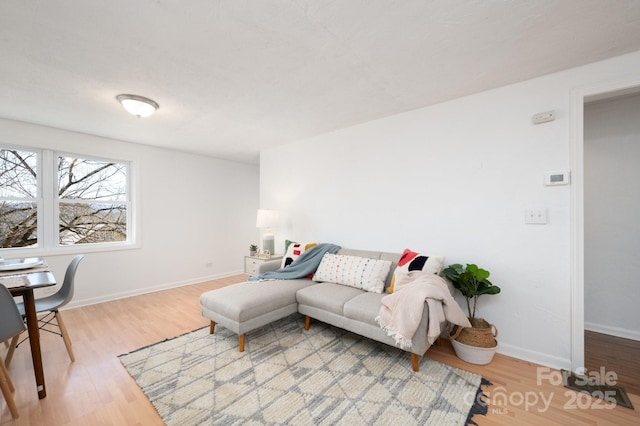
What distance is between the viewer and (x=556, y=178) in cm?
204

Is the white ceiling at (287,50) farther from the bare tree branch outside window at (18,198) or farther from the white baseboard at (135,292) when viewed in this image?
the white baseboard at (135,292)

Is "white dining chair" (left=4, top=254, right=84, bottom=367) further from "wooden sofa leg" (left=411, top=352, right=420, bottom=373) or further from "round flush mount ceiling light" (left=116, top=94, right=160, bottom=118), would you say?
"wooden sofa leg" (left=411, top=352, right=420, bottom=373)

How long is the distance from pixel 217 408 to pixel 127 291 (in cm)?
315

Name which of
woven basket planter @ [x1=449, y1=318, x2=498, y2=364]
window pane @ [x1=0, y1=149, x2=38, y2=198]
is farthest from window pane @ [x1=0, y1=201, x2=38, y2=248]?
woven basket planter @ [x1=449, y1=318, x2=498, y2=364]

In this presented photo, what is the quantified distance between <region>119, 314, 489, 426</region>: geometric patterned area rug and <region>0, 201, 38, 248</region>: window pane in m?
2.36

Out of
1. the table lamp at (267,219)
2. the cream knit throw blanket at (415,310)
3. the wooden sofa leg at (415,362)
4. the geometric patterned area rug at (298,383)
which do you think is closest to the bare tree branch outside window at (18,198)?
the geometric patterned area rug at (298,383)

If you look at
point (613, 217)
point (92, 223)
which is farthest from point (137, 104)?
point (613, 217)

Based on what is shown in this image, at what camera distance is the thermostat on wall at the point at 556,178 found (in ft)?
6.57

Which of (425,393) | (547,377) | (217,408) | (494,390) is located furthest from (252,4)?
(547,377)

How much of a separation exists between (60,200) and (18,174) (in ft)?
1.57

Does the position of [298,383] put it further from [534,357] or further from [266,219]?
[266,219]

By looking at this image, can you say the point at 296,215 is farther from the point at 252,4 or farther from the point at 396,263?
the point at 252,4

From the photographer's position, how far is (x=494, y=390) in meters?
1.78

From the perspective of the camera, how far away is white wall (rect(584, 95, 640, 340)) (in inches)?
97.7
